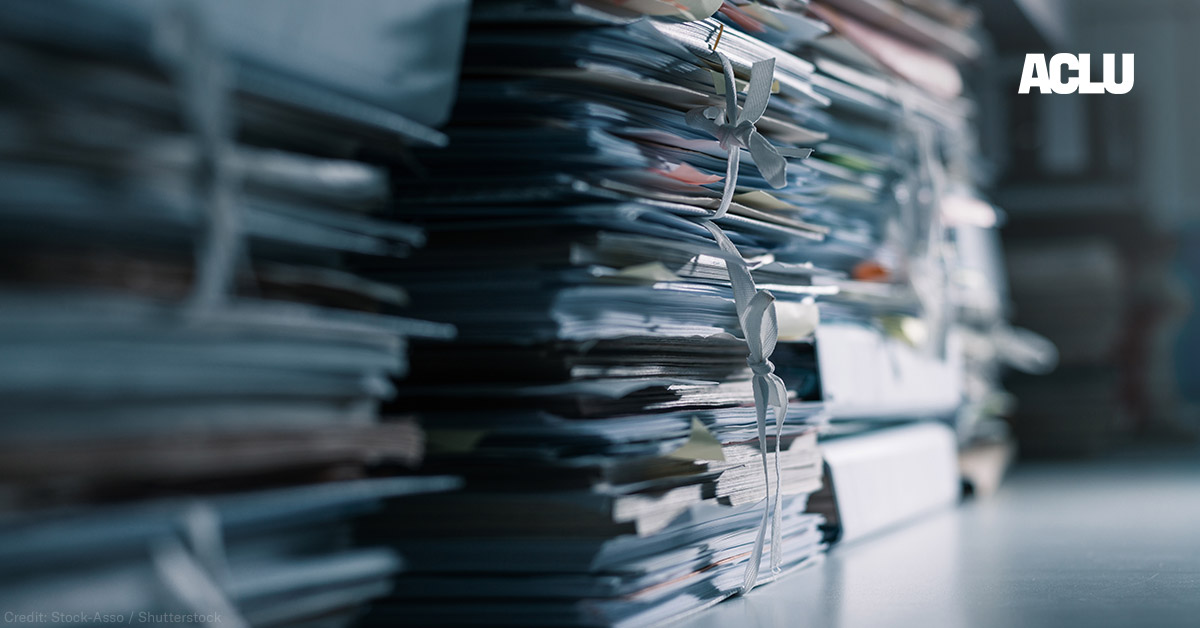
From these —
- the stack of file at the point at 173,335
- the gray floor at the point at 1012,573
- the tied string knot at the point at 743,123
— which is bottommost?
the gray floor at the point at 1012,573

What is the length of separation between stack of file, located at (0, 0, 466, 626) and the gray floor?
0.95 ft

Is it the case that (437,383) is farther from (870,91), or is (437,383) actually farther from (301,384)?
(870,91)

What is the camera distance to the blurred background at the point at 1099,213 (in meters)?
2.10

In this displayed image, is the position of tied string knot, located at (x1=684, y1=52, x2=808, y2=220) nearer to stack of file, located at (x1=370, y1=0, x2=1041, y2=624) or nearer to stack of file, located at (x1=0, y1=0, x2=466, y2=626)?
stack of file, located at (x1=370, y1=0, x2=1041, y2=624)

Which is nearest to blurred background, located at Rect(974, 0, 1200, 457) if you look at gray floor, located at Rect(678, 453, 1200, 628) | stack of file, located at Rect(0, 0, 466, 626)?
gray floor, located at Rect(678, 453, 1200, 628)

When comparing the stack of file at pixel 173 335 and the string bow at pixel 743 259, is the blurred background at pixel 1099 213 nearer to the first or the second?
the string bow at pixel 743 259

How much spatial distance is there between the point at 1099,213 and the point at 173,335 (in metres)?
2.27

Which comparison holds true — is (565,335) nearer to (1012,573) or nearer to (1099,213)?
(1012,573)

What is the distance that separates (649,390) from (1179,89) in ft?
8.33

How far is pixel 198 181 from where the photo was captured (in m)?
0.49

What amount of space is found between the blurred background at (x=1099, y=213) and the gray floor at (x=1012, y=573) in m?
0.68

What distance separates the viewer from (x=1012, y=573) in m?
0.92

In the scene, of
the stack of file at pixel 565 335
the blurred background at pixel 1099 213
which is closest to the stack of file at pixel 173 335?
the stack of file at pixel 565 335

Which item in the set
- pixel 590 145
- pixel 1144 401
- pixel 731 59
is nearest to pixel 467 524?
pixel 590 145
